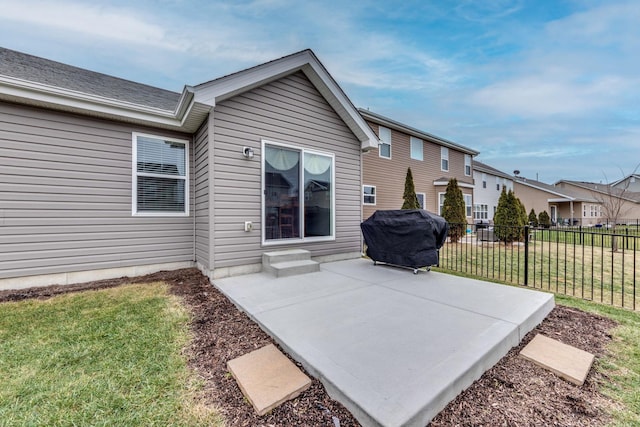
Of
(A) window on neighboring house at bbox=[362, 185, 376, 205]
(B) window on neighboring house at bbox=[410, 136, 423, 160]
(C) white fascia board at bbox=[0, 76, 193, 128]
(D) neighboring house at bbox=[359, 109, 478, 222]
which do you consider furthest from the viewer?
(B) window on neighboring house at bbox=[410, 136, 423, 160]

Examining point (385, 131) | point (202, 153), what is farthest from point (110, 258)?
point (385, 131)

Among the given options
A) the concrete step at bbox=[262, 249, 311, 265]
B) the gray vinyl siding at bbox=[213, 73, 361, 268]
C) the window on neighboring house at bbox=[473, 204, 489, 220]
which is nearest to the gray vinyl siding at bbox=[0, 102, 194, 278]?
the gray vinyl siding at bbox=[213, 73, 361, 268]

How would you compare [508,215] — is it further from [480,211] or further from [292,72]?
[292,72]

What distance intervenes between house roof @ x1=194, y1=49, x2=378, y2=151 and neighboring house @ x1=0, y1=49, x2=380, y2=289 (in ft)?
0.07

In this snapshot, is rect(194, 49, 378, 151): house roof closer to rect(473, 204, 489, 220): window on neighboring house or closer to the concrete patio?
the concrete patio

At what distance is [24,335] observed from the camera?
2740 millimetres

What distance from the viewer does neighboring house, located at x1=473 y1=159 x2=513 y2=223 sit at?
63.6ft

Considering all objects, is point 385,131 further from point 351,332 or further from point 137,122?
point 351,332

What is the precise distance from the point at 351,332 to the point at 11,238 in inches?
212

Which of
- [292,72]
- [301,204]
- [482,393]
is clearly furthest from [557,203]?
[482,393]

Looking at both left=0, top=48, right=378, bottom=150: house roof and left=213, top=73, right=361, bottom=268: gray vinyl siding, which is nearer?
left=0, top=48, right=378, bottom=150: house roof

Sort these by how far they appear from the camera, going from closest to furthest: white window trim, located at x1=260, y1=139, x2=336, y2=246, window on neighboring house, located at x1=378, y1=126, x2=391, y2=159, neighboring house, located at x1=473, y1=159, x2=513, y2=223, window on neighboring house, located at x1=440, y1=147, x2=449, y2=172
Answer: white window trim, located at x1=260, y1=139, x2=336, y2=246 < window on neighboring house, located at x1=378, y1=126, x2=391, y2=159 < window on neighboring house, located at x1=440, y1=147, x2=449, y2=172 < neighboring house, located at x1=473, y1=159, x2=513, y2=223

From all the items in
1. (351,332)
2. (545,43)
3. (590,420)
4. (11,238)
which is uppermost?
(545,43)

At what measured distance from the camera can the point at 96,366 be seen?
2.20 metres
